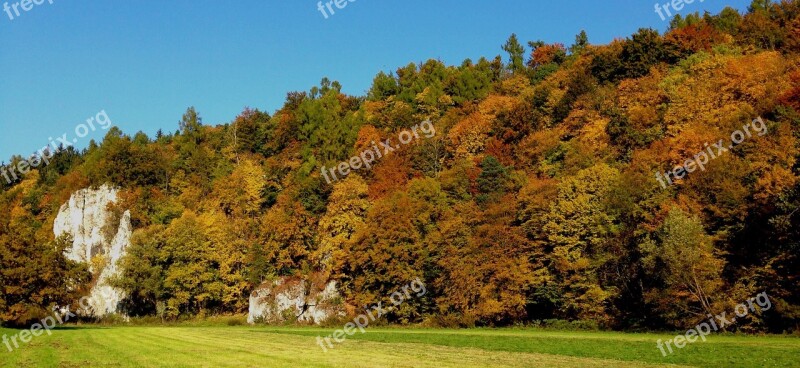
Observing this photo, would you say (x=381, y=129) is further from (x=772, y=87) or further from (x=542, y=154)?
(x=772, y=87)

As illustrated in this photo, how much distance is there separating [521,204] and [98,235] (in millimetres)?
76144

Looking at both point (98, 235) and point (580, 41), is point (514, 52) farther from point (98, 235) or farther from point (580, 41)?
point (98, 235)

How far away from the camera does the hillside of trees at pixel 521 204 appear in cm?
4844

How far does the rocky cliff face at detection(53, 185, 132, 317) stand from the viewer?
9444 centimetres

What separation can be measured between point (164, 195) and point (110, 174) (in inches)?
411

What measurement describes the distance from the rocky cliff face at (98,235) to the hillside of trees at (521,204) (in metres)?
3.22

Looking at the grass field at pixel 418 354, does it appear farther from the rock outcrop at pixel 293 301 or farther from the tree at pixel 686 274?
the rock outcrop at pixel 293 301

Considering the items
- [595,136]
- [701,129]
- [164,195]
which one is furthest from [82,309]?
[701,129]

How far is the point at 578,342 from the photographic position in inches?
1500

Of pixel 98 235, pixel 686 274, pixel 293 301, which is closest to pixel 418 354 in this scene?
pixel 686 274

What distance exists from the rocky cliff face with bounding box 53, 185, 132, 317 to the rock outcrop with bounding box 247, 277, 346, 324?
85.6ft

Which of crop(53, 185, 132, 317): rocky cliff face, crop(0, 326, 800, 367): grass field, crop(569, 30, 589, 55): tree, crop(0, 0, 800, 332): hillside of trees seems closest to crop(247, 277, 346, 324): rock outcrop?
crop(0, 0, 800, 332): hillside of trees

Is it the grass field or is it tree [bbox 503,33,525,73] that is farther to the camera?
tree [bbox 503,33,525,73]

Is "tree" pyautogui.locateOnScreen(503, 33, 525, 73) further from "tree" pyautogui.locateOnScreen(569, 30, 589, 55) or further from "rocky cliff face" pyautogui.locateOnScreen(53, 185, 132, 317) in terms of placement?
"rocky cliff face" pyautogui.locateOnScreen(53, 185, 132, 317)
